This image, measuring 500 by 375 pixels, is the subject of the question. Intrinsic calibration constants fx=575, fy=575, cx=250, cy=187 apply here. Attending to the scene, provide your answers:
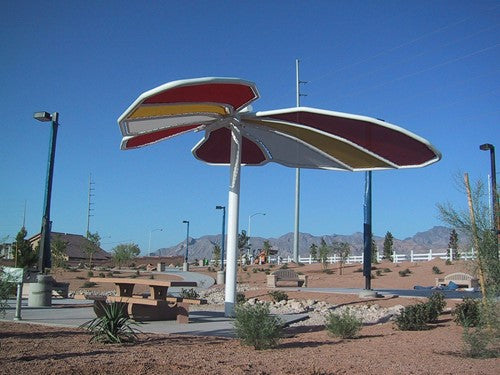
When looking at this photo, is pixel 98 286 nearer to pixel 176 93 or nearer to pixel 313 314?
pixel 313 314

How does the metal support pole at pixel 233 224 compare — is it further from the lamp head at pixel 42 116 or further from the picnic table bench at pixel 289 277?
the picnic table bench at pixel 289 277

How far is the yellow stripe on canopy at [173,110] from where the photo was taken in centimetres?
1502

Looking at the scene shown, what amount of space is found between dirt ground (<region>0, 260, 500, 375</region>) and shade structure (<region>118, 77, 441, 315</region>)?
5622 millimetres

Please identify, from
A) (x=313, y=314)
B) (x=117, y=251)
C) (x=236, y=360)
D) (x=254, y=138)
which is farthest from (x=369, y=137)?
(x=117, y=251)

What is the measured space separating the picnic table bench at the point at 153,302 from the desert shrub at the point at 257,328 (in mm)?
3913

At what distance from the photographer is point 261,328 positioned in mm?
10531

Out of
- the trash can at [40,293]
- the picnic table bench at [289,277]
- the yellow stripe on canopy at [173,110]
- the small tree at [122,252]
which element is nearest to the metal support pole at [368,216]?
the yellow stripe on canopy at [173,110]

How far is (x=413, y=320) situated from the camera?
46.6 ft

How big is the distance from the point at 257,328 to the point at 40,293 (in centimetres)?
1152

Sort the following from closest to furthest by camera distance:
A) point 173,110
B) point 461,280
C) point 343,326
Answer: point 343,326 → point 173,110 → point 461,280

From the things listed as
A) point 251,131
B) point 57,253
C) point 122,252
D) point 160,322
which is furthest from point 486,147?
point 122,252

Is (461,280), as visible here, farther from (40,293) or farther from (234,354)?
A: (234,354)

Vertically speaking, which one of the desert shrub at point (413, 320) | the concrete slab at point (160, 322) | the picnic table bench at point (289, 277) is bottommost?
the concrete slab at point (160, 322)

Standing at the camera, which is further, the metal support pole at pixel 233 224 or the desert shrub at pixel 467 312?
the metal support pole at pixel 233 224
